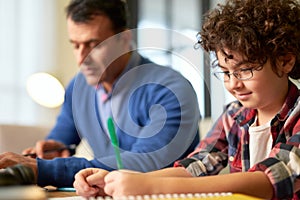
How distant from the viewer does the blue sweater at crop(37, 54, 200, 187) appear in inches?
41.3

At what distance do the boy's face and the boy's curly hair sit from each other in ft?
0.05

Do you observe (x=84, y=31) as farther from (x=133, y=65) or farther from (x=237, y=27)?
(x=237, y=27)

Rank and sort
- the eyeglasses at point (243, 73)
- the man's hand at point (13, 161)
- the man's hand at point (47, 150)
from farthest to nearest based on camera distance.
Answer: the man's hand at point (47, 150)
the man's hand at point (13, 161)
the eyeglasses at point (243, 73)

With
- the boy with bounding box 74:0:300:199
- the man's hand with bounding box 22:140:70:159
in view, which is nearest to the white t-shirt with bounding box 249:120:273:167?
the boy with bounding box 74:0:300:199

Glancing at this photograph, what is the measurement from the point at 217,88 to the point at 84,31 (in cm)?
83

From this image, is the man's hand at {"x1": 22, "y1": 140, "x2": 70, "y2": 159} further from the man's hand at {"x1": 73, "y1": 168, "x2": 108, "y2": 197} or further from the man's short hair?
the man's hand at {"x1": 73, "y1": 168, "x2": 108, "y2": 197}

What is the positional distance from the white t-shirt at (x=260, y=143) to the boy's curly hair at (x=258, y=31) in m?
0.13

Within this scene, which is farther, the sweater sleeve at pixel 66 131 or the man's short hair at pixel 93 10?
the sweater sleeve at pixel 66 131

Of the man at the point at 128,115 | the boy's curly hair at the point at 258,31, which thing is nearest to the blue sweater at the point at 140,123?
the man at the point at 128,115

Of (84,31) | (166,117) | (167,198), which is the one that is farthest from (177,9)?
(167,198)

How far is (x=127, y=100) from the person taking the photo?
4.42 feet

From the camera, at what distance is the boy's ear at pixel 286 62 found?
1.06 m

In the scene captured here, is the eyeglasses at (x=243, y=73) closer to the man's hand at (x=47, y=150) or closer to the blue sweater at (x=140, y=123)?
the blue sweater at (x=140, y=123)

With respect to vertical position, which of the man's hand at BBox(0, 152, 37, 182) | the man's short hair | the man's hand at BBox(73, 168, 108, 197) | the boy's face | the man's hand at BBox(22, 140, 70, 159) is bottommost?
the man's hand at BBox(22, 140, 70, 159)
